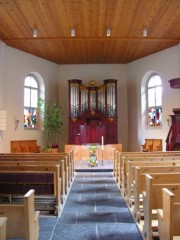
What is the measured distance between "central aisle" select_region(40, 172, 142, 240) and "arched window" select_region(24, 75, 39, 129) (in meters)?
6.21

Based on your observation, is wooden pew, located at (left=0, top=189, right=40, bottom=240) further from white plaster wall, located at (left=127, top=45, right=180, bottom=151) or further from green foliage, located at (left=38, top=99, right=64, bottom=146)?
green foliage, located at (left=38, top=99, right=64, bottom=146)

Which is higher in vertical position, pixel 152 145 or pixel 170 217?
pixel 152 145

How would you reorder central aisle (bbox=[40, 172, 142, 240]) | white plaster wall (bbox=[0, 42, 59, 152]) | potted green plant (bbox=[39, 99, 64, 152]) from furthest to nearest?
potted green plant (bbox=[39, 99, 64, 152])
white plaster wall (bbox=[0, 42, 59, 152])
central aisle (bbox=[40, 172, 142, 240])

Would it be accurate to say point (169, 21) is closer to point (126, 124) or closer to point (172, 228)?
point (126, 124)

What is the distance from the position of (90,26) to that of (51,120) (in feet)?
14.8

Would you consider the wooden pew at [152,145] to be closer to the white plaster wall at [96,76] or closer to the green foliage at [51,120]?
the white plaster wall at [96,76]

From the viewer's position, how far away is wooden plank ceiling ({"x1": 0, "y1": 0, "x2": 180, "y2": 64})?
21.7ft

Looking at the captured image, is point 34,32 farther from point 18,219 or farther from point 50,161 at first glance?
point 18,219

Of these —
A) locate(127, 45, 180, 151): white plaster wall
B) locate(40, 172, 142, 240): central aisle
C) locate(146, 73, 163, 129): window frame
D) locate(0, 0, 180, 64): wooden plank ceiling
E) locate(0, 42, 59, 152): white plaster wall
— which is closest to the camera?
locate(40, 172, 142, 240): central aisle

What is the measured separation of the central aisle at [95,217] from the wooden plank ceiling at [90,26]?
4.45m

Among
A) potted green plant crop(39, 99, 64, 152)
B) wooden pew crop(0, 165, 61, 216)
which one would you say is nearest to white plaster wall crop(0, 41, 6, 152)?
potted green plant crop(39, 99, 64, 152)

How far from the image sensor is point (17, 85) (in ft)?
34.3

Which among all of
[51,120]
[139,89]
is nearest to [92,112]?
[51,120]

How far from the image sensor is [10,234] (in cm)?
189
